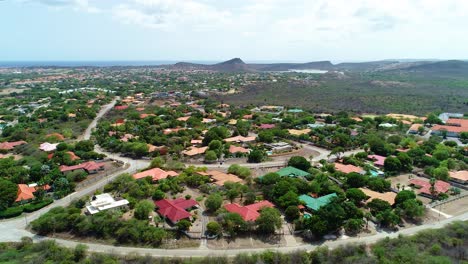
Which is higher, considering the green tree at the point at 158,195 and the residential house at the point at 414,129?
the residential house at the point at 414,129

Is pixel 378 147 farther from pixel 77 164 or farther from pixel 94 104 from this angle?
pixel 94 104

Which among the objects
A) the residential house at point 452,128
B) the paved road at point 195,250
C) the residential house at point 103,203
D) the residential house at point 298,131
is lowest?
the paved road at point 195,250

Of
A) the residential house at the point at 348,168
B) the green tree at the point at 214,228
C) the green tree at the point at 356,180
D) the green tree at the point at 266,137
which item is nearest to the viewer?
the green tree at the point at 214,228

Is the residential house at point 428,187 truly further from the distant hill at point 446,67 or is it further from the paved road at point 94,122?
the distant hill at point 446,67

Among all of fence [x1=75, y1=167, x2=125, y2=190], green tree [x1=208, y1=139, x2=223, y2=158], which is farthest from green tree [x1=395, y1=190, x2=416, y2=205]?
fence [x1=75, y1=167, x2=125, y2=190]

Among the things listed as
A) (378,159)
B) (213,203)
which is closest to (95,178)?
(213,203)

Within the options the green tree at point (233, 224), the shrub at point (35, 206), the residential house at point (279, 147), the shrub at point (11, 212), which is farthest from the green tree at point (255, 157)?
the shrub at point (11, 212)
